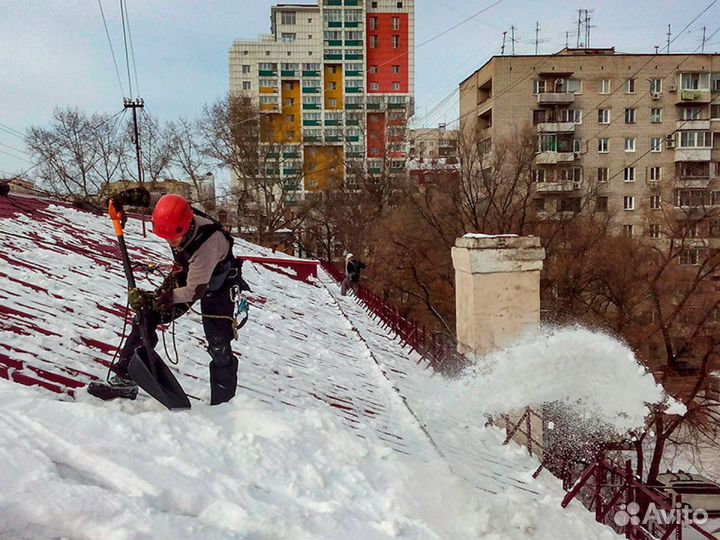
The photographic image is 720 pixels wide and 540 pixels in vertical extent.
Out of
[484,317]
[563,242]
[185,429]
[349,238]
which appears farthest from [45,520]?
[349,238]

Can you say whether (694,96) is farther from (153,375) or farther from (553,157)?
(153,375)

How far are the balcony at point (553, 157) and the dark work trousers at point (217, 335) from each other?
3396 centimetres

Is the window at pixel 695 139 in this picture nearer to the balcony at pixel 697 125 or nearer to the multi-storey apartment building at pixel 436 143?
the balcony at pixel 697 125

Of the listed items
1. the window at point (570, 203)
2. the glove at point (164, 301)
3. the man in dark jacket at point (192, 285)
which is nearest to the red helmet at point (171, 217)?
the man in dark jacket at point (192, 285)

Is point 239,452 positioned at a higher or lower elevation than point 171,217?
lower

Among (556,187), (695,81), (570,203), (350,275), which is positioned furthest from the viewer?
(695,81)

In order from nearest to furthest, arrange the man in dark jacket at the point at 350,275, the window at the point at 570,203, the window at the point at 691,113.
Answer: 1. the man in dark jacket at the point at 350,275
2. the window at the point at 570,203
3. the window at the point at 691,113

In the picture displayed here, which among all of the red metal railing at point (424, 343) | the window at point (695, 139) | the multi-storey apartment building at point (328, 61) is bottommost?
the red metal railing at point (424, 343)

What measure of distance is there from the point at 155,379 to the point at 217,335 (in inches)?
24.5

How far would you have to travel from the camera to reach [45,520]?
8.05ft

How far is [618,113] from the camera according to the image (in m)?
39.4

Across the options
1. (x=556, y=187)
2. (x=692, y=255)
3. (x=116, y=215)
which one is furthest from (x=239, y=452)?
(x=556, y=187)

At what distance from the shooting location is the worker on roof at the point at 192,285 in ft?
13.2

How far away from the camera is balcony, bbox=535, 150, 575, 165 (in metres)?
36.4
